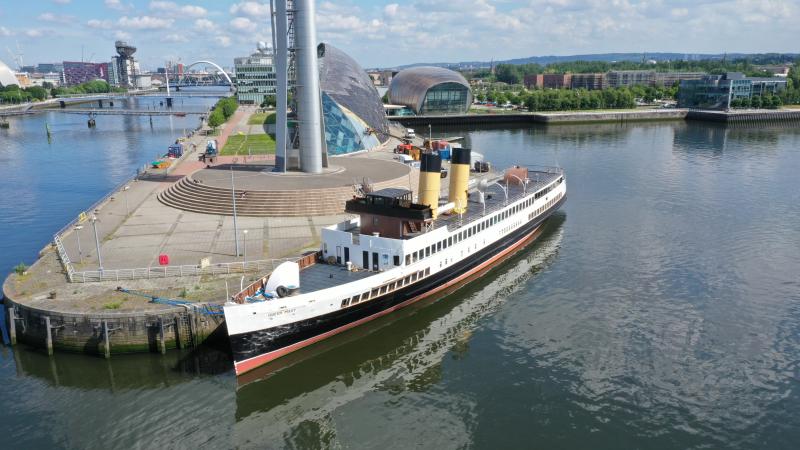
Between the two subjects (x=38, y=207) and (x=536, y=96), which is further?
(x=536, y=96)

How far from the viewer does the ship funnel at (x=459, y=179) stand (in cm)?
4031

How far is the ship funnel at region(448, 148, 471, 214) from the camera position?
40312 millimetres

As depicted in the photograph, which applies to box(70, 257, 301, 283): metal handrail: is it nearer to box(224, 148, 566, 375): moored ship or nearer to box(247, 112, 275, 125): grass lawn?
box(224, 148, 566, 375): moored ship

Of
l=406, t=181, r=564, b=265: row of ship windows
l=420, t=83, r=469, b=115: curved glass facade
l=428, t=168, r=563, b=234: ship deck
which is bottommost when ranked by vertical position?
l=406, t=181, r=564, b=265: row of ship windows

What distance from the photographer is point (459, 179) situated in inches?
1602

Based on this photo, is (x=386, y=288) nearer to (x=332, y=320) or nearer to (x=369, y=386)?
(x=332, y=320)

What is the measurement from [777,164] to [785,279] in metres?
55.8

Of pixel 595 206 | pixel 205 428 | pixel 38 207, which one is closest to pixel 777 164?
pixel 595 206

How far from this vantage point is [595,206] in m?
58.7

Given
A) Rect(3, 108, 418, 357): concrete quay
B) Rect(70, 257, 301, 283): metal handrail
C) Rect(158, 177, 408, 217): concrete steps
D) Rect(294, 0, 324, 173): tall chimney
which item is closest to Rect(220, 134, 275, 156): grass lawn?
Rect(294, 0, 324, 173): tall chimney

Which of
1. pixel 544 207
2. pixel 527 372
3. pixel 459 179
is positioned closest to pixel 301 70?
pixel 459 179

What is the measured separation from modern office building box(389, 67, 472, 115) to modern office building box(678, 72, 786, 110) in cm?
6888

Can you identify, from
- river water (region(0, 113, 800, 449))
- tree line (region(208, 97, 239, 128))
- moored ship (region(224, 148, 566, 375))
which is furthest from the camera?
tree line (region(208, 97, 239, 128))

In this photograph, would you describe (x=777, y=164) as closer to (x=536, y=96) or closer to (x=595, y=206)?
(x=595, y=206)
